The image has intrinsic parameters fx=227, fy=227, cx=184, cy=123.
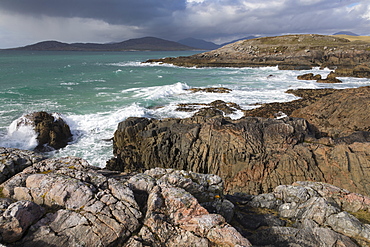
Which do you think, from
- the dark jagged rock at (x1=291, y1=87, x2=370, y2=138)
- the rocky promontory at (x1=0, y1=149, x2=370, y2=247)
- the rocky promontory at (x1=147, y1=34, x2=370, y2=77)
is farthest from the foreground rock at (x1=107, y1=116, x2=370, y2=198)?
the rocky promontory at (x1=147, y1=34, x2=370, y2=77)

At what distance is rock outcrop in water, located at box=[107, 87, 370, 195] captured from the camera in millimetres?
11961

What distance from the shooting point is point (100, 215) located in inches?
204

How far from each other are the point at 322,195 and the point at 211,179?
363cm

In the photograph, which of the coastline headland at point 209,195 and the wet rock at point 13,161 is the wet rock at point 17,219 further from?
the wet rock at point 13,161

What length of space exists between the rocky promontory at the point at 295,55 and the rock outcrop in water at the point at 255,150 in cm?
5409

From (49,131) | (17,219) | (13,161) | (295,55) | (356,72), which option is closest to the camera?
(17,219)

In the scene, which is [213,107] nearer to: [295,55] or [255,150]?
[255,150]

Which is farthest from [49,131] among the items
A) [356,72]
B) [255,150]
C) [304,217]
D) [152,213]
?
[356,72]

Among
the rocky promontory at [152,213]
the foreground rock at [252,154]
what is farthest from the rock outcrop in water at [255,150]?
the rocky promontory at [152,213]

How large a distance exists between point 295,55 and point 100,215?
4197 inches

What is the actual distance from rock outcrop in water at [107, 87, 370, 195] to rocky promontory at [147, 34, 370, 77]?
54087 millimetres

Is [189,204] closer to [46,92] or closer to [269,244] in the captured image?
[269,244]

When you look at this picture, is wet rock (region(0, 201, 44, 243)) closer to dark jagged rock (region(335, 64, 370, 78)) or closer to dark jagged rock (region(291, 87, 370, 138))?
dark jagged rock (region(291, 87, 370, 138))

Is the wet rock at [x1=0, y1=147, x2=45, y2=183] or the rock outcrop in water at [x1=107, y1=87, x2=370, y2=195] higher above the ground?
the wet rock at [x1=0, y1=147, x2=45, y2=183]
